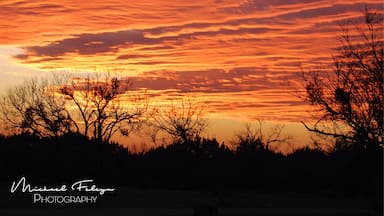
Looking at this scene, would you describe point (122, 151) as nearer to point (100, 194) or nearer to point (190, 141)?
point (190, 141)

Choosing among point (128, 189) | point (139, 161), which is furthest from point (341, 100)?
point (139, 161)

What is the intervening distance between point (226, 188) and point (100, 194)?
1535 centimetres

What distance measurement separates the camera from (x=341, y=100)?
3102 cm

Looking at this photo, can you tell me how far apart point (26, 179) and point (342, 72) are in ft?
103

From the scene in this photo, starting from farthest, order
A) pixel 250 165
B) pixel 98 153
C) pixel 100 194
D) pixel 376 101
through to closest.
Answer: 1. pixel 250 165
2. pixel 98 153
3. pixel 100 194
4. pixel 376 101

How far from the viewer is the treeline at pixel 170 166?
5825 cm

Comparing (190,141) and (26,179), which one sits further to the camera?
(190,141)

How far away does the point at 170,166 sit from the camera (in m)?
66.2

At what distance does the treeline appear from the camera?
191ft

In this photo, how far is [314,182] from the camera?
63188 millimetres

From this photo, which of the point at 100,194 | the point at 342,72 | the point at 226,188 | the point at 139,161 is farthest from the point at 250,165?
the point at 342,72

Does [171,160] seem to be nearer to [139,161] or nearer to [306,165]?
[139,161]

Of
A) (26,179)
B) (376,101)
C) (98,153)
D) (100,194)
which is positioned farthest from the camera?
(98,153)

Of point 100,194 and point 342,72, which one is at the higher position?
point 342,72
